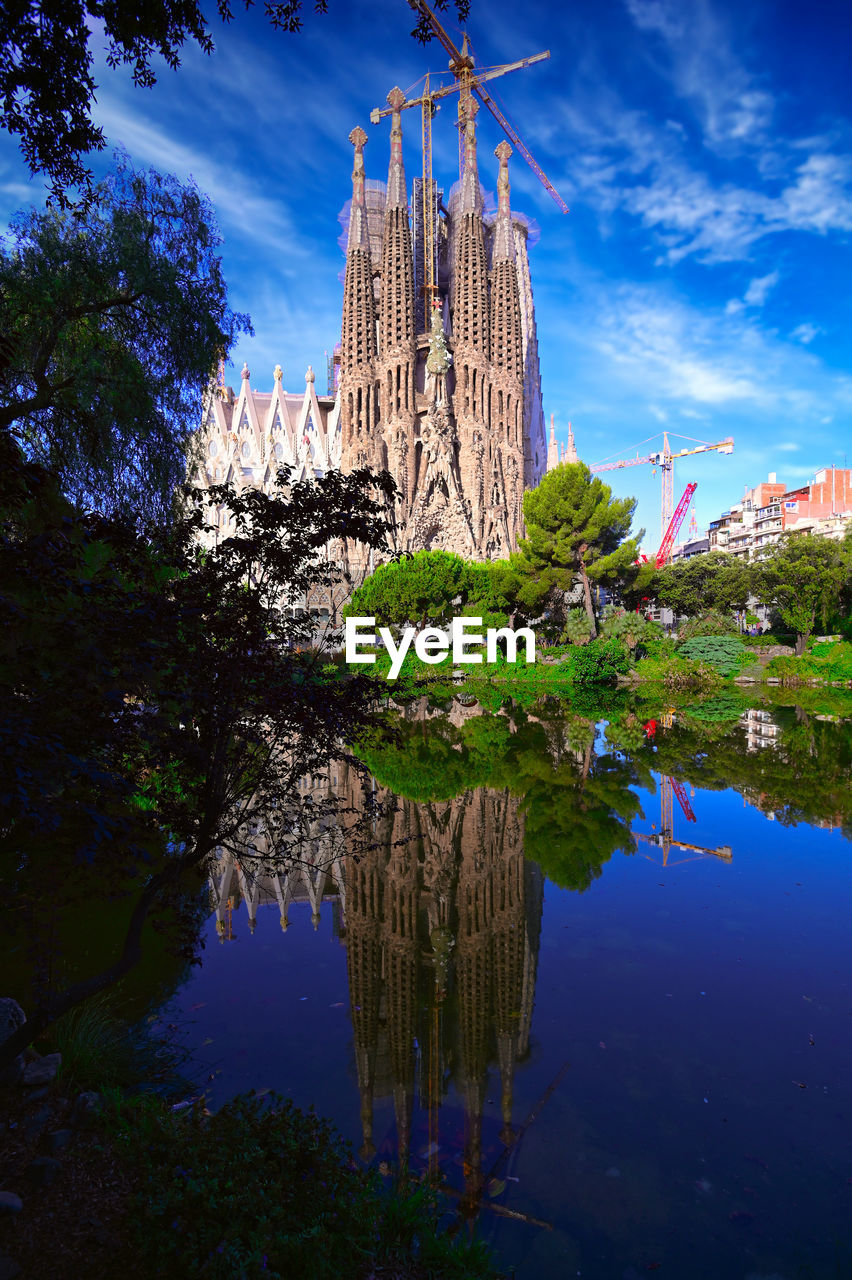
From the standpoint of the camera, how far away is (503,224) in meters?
44.7

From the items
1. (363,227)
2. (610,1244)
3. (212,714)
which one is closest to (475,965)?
(610,1244)

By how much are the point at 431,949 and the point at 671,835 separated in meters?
4.01

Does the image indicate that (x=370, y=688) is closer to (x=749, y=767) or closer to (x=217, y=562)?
(x=217, y=562)

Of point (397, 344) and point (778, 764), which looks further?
point (397, 344)

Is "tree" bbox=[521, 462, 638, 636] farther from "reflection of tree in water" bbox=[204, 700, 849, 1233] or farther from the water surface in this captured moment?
the water surface

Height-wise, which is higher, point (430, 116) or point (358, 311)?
A: point (430, 116)

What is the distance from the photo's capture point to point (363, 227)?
4384 cm

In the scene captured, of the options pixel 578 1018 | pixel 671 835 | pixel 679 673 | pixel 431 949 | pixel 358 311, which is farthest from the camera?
pixel 358 311

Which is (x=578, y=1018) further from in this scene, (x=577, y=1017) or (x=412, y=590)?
(x=412, y=590)

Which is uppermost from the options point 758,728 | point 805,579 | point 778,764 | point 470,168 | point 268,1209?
point 470,168

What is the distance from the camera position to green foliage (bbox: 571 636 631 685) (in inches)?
1021

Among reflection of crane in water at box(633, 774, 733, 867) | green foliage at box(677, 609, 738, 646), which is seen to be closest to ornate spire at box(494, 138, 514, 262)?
green foliage at box(677, 609, 738, 646)

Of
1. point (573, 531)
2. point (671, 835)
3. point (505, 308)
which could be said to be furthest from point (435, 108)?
point (671, 835)

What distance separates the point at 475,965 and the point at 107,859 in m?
3.09
